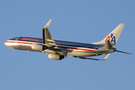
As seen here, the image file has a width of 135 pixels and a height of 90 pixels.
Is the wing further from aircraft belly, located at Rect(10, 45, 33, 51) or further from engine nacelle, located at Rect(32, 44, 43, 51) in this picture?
aircraft belly, located at Rect(10, 45, 33, 51)

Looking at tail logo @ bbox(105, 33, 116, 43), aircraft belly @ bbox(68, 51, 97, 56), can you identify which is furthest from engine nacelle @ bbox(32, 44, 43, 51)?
tail logo @ bbox(105, 33, 116, 43)

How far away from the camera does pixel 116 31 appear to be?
5841 centimetres

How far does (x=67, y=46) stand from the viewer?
191 feet

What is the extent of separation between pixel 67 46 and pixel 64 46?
686 mm

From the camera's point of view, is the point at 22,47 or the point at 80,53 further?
the point at 22,47

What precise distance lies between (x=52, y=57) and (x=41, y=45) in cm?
456

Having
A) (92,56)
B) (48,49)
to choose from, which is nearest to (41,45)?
(48,49)

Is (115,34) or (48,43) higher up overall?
(115,34)

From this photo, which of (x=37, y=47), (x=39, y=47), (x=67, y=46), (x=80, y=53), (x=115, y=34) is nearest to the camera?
(x=39, y=47)

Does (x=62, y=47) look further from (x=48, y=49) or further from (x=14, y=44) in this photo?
(x=14, y=44)

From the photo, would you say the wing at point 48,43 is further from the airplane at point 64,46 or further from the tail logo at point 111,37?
the tail logo at point 111,37

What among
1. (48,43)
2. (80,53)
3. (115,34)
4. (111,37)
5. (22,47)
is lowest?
(80,53)

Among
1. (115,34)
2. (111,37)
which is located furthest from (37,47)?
(115,34)

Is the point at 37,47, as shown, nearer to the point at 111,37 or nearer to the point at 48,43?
the point at 48,43
